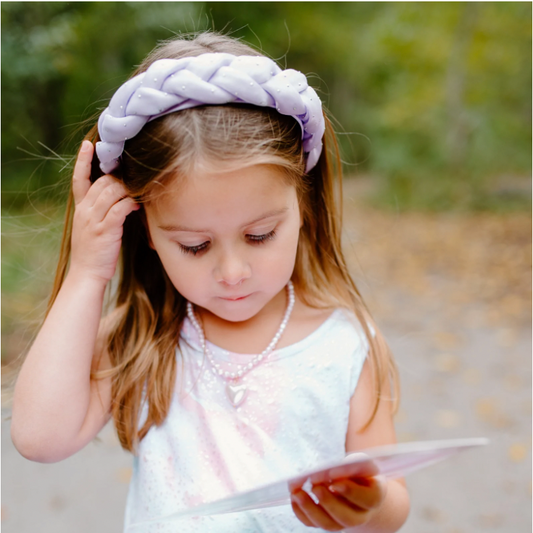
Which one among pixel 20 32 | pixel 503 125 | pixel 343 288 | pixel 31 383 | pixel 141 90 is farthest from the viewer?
pixel 503 125

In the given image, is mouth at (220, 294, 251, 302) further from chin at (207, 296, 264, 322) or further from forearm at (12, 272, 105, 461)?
forearm at (12, 272, 105, 461)

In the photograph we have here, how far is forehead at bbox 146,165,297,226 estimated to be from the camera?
130 centimetres

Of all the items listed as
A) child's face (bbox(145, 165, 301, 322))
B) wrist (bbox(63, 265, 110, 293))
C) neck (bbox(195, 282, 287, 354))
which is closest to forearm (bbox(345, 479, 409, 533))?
neck (bbox(195, 282, 287, 354))

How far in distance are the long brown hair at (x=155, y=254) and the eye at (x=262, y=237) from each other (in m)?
0.14

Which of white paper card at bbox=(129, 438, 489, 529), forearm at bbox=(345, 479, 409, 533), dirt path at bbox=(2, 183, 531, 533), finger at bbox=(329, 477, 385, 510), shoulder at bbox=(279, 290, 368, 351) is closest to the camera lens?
white paper card at bbox=(129, 438, 489, 529)

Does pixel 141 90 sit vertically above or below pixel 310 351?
above

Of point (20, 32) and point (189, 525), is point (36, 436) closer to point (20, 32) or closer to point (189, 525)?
point (189, 525)

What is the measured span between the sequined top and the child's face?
0.79 ft

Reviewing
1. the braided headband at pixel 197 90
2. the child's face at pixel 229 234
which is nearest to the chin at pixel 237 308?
the child's face at pixel 229 234

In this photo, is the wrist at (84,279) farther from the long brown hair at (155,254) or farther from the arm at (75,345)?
the long brown hair at (155,254)

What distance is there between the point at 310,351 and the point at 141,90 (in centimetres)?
80

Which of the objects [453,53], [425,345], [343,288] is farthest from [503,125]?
[343,288]

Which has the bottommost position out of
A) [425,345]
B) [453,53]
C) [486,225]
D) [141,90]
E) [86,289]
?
[425,345]

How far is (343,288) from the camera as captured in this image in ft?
5.96
